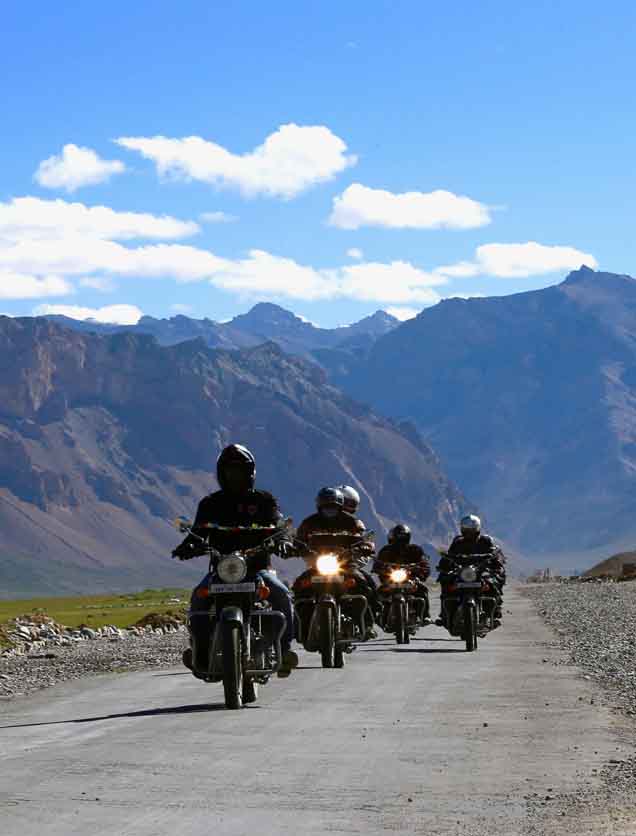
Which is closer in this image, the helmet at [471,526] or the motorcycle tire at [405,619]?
the helmet at [471,526]

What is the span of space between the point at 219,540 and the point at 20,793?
6193 millimetres

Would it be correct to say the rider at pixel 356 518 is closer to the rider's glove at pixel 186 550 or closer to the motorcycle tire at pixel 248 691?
the motorcycle tire at pixel 248 691

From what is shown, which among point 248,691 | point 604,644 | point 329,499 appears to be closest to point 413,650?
point 604,644

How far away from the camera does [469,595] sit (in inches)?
1089

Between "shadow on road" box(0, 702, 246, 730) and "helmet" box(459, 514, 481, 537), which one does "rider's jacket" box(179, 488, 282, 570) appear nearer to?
"shadow on road" box(0, 702, 246, 730)

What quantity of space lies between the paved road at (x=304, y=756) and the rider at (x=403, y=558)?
26.5 feet

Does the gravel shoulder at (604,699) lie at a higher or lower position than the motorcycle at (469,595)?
lower

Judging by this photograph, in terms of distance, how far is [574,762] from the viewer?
12156mm

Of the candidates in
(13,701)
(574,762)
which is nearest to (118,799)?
(574,762)

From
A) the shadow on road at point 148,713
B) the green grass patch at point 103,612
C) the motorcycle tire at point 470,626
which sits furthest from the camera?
the green grass patch at point 103,612

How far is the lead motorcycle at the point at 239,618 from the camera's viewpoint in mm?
15766

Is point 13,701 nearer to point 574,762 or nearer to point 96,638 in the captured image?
point 574,762

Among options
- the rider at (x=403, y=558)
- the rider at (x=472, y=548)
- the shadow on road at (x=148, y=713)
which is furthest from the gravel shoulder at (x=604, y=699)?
the shadow on road at (x=148, y=713)

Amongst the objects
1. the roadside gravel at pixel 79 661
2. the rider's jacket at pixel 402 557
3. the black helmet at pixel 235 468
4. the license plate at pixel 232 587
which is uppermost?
the black helmet at pixel 235 468
